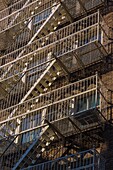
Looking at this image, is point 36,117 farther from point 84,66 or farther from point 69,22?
point 69,22

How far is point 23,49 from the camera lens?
22.2 meters

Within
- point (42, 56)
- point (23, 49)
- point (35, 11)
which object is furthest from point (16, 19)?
point (42, 56)

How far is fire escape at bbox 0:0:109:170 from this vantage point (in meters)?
17.7

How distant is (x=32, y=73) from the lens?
2041 cm

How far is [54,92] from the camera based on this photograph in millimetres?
19484

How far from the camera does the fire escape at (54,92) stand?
17734mm

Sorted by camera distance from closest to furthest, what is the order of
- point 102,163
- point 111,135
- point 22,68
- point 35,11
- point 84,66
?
point 102,163
point 111,135
point 84,66
point 22,68
point 35,11

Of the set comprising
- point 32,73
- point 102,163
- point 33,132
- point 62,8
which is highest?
point 62,8

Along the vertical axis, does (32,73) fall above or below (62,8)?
below

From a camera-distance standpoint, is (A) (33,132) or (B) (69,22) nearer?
(A) (33,132)

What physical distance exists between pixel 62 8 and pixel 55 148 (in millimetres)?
6705

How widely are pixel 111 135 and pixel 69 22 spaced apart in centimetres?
688

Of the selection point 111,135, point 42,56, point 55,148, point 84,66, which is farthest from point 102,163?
point 42,56

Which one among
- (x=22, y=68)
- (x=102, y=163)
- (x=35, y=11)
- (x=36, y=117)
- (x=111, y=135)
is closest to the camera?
(x=102, y=163)
